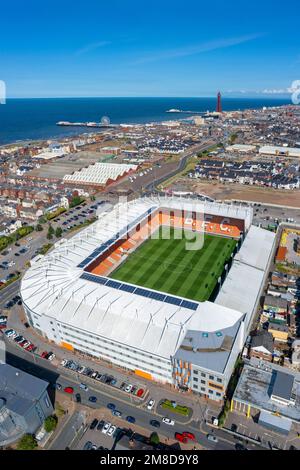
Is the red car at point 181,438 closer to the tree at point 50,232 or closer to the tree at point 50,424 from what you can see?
the tree at point 50,424

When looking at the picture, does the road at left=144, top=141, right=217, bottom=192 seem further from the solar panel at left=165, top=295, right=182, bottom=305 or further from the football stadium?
the solar panel at left=165, top=295, right=182, bottom=305

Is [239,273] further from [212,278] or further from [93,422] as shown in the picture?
[93,422]

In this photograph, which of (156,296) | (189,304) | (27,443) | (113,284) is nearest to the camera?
(27,443)

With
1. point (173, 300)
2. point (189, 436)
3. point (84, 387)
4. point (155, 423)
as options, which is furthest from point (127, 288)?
point (189, 436)

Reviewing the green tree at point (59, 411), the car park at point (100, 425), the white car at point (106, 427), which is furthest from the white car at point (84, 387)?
the white car at point (106, 427)

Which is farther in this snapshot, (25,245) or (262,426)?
(25,245)

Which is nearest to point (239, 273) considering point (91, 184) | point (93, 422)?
point (93, 422)

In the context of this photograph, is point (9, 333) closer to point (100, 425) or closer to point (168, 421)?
point (100, 425)
